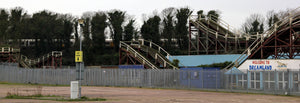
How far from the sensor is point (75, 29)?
333 ft

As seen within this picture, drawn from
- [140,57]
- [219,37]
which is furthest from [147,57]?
[219,37]

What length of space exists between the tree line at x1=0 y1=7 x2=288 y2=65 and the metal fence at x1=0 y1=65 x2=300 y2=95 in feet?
106

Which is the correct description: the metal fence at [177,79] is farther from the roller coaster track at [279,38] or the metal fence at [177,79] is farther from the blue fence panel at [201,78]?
the roller coaster track at [279,38]

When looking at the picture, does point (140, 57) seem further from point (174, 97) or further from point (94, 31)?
point (94, 31)

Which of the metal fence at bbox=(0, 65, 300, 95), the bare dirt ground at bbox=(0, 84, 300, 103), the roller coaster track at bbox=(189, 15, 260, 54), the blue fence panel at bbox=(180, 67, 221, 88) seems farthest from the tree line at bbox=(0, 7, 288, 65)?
the bare dirt ground at bbox=(0, 84, 300, 103)

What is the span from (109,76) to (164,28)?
147 feet

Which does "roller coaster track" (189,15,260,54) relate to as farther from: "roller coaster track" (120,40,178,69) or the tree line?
the tree line

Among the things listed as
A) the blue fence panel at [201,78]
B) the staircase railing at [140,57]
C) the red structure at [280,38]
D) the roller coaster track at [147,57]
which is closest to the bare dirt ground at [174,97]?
the blue fence panel at [201,78]

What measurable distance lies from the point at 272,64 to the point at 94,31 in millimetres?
59579

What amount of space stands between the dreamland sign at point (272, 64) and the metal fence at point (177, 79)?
5.93m

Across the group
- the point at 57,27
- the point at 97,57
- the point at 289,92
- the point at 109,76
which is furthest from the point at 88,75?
the point at 57,27

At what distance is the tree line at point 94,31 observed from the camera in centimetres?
8850

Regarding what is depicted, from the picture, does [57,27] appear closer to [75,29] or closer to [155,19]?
[75,29]

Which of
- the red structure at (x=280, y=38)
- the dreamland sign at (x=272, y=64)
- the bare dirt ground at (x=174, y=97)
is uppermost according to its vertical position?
the red structure at (x=280, y=38)
